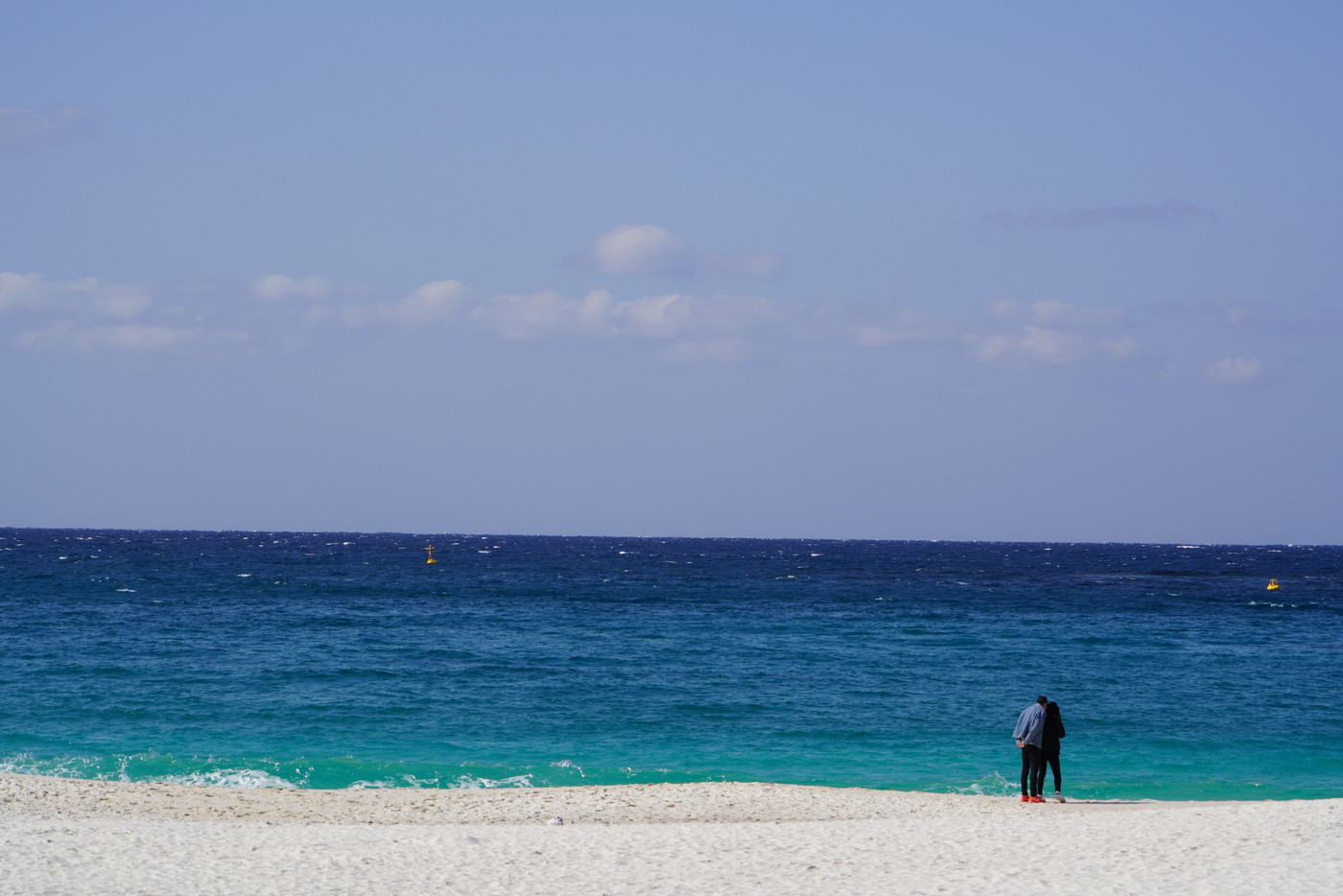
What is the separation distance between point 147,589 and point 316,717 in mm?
40566

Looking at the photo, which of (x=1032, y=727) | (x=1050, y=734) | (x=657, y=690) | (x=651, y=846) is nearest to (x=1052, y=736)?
(x=1050, y=734)

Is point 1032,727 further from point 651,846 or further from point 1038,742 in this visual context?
point 651,846

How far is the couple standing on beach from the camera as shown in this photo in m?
17.7

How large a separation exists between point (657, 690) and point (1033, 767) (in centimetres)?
1355

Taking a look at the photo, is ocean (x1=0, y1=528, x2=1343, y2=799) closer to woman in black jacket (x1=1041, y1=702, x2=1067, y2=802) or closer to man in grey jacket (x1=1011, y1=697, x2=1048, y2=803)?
man in grey jacket (x1=1011, y1=697, x2=1048, y2=803)

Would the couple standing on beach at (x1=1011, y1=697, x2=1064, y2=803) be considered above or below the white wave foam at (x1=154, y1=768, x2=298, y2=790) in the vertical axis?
above

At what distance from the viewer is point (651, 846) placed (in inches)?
538

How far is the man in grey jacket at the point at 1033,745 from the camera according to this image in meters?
17.7

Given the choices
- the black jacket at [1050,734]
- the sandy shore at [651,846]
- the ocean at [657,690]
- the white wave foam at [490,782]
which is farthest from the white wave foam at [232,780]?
the black jacket at [1050,734]

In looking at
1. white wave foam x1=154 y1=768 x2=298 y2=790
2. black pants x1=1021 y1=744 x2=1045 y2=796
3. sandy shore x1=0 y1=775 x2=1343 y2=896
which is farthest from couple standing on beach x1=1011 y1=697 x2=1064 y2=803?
white wave foam x1=154 y1=768 x2=298 y2=790

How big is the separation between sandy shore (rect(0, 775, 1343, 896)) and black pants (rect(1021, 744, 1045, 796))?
37 cm

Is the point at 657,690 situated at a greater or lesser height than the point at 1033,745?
lesser

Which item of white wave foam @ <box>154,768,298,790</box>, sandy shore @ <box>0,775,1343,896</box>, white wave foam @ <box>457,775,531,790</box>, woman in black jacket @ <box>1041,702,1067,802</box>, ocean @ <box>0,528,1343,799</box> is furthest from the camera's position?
ocean @ <box>0,528,1343,799</box>

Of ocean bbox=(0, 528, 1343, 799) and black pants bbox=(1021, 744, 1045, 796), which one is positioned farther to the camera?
ocean bbox=(0, 528, 1343, 799)
